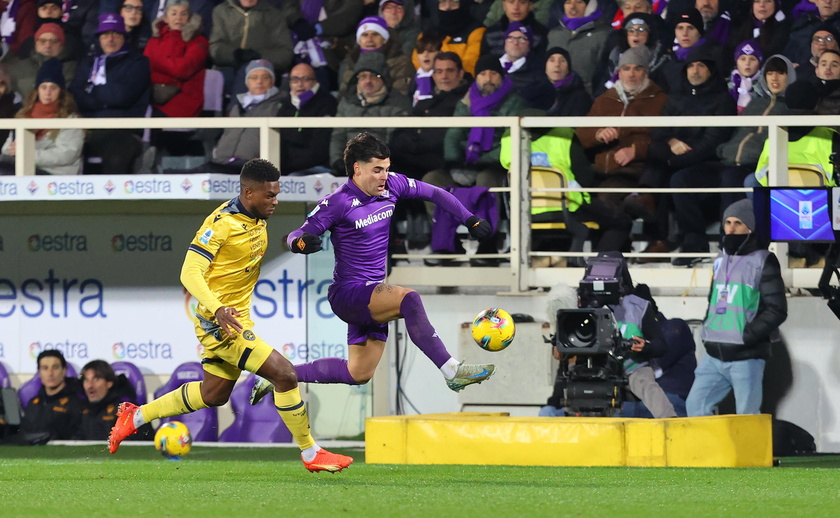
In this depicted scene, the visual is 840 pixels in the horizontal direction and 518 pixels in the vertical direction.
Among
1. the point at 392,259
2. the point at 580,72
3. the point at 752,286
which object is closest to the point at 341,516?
the point at 752,286

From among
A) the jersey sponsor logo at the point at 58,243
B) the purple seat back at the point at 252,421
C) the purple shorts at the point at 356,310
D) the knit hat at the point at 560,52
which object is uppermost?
the knit hat at the point at 560,52

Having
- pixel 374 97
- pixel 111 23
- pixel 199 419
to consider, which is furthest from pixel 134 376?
pixel 111 23

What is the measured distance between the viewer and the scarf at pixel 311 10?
15258 mm

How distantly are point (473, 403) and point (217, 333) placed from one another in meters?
4.88

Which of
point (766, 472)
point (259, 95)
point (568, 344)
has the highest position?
point (259, 95)

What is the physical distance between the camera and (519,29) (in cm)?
1388

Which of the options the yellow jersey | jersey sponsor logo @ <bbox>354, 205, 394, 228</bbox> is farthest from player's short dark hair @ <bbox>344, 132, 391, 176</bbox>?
the yellow jersey

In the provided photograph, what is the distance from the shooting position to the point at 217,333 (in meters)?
8.65

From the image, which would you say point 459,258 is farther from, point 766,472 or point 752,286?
point 766,472

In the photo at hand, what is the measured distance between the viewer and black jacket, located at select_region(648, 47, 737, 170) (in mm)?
12820

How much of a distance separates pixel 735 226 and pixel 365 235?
13.2 feet

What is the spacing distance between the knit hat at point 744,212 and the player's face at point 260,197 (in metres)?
4.67

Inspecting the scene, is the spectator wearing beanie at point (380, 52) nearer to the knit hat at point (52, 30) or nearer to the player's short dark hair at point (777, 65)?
the knit hat at point (52, 30)

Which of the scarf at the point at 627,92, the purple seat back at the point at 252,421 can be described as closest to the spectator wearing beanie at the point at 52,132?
the purple seat back at the point at 252,421
